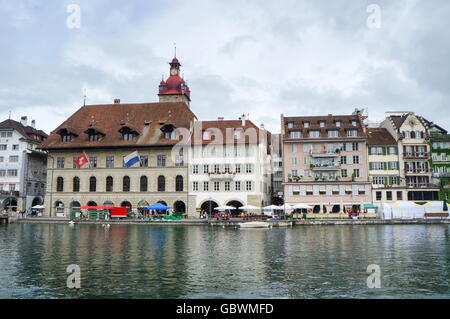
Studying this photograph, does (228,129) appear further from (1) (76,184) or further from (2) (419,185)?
(2) (419,185)

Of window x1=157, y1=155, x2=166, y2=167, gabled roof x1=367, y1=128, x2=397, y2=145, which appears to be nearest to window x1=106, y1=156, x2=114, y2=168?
window x1=157, y1=155, x2=166, y2=167

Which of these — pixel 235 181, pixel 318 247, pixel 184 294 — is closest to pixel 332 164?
pixel 235 181

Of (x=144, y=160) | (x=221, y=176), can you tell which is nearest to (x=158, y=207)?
(x=144, y=160)

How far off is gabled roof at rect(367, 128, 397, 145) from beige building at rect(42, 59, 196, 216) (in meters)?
30.0

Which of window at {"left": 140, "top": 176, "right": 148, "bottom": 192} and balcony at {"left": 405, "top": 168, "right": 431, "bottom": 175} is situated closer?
window at {"left": 140, "top": 176, "right": 148, "bottom": 192}

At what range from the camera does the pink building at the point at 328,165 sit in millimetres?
71500

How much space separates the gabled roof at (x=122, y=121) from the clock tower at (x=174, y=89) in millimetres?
24054

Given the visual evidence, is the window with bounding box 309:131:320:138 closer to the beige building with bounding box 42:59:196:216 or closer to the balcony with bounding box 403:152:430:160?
the balcony with bounding box 403:152:430:160

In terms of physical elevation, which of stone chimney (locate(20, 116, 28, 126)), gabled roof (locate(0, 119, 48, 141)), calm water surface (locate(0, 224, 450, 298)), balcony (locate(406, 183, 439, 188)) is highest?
stone chimney (locate(20, 116, 28, 126))

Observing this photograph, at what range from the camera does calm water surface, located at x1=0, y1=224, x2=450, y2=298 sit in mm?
17891

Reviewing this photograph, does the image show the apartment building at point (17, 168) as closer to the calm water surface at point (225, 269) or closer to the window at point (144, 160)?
the window at point (144, 160)

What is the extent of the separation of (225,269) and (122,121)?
190ft

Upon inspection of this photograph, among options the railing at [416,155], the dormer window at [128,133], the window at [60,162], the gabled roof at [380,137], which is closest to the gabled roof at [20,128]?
the window at [60,162]
